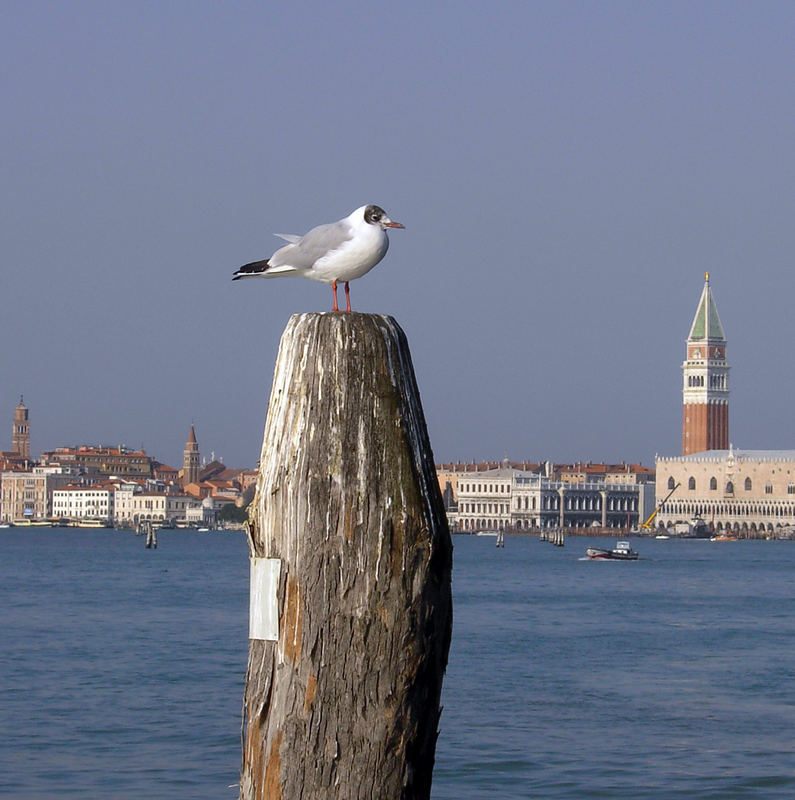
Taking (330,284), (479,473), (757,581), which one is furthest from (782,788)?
(479,473)

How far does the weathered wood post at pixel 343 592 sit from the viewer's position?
1721mm

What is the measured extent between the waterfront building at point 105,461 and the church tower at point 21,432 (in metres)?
7.09

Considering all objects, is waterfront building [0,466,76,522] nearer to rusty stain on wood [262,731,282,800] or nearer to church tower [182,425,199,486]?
church tower [182,425,199,486]

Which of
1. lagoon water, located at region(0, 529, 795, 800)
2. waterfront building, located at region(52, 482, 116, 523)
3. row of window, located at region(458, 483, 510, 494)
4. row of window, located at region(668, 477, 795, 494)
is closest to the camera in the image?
lagoon water, located at region(0, 529, 795, 800)

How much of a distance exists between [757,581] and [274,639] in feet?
119

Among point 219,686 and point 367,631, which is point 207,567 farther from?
point 367,631

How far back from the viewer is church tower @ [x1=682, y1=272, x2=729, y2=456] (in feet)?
270

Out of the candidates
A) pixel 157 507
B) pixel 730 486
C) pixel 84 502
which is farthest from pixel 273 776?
pixel 84 502

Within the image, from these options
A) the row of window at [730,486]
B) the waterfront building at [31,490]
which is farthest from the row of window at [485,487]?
the waterfront building at [31,490]

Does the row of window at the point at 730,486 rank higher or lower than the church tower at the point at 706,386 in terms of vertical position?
lower

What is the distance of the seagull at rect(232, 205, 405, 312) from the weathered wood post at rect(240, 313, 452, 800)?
38 cm

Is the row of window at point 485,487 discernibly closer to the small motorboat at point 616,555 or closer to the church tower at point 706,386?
the church tower at point 706,386

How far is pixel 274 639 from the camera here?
69.0 inches

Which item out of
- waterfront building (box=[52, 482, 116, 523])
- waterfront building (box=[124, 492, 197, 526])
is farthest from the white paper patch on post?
waterfront building (box=[52, 482, 116, 523])
